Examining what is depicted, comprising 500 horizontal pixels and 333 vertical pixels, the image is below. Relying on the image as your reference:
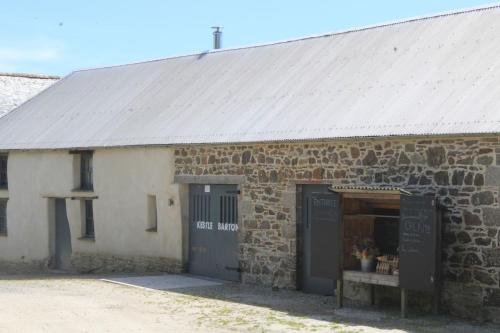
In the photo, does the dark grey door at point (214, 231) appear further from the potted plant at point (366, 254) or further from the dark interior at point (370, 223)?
the potted plant at point (366, 254)

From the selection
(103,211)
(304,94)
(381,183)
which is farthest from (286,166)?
(103,211)

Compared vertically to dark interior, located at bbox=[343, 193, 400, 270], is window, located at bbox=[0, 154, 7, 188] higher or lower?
higher

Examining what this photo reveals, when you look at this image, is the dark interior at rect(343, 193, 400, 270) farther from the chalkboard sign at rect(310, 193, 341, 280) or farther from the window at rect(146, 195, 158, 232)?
the window at rect(146, 195, 158, 232)

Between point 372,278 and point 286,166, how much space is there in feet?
10.5

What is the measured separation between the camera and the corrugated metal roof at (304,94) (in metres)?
13.4

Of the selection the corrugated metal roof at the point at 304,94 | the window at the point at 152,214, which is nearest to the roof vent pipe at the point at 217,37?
the corrugated metal roof at the point at 304,94

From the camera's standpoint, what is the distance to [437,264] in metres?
12.1

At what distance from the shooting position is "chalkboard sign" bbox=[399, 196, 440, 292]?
467 inches

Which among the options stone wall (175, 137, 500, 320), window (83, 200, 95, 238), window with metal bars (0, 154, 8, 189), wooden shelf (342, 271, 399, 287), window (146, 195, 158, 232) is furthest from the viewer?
window with metal bars (0, 154, 8, 189)

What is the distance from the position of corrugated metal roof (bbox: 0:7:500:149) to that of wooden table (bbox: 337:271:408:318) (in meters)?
2.21

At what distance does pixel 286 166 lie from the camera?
1519 cm

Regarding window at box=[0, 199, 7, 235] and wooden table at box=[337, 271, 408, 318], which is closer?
wooden table at box=[337, 271, 408, 318]

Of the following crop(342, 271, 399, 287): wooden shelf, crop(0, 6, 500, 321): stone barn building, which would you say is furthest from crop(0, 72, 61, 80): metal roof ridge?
crop(342, 271, 399, 287): wooden shelf

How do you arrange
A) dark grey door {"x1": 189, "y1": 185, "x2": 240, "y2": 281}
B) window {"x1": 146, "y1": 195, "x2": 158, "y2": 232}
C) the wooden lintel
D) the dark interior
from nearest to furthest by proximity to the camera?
1. the wooden lintel
2. the dark interior
3. dark grey door {"x1": 189, "y1": 185, "x2": 240, "y2": 281}
4. window {"x1": 146, "y1": 195, "x2": 158, "y2": 232}
